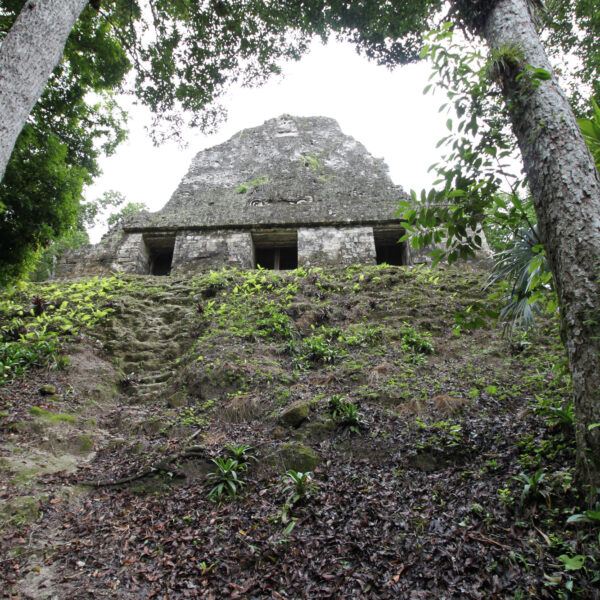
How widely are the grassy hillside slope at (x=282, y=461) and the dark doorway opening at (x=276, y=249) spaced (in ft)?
13.2

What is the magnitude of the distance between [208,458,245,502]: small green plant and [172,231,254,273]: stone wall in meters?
6.54

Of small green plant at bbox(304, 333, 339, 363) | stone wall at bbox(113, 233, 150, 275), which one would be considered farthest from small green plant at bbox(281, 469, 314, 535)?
stone wall at bbox(113, 233, 150, 275)

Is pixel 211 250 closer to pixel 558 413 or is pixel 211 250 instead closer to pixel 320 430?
pixel 320 430

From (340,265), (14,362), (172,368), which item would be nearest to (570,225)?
(172,368)

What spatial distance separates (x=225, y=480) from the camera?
3.59 metres

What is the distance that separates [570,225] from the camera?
2.61m

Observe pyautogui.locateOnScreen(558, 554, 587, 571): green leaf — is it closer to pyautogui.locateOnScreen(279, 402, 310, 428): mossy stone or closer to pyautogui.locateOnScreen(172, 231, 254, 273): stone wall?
pyautogui.locateOnScreen(279, 402, 310, 428): mossy stone

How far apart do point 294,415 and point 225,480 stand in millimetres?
1032

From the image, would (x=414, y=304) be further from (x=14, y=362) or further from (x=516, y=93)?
(x=14, y=362)

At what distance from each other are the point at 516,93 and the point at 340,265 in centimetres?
664

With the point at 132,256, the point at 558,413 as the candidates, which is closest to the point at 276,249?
the point at 132,256

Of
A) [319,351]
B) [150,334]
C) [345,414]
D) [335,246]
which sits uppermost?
[335,246]

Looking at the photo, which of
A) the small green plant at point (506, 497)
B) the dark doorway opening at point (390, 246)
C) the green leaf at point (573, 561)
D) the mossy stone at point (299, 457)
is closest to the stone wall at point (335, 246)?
the dark doorway opening at point (390, 246)

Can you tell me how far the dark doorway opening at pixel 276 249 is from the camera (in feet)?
34.6
